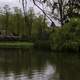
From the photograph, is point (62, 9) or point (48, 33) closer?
point (48, 33)

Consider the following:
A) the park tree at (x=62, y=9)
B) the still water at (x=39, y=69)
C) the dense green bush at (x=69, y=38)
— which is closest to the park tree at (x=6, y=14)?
the park tree at (x=62, y=9)

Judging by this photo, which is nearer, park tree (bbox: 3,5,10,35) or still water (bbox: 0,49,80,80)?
still water (bbox: 0,49,80,80)

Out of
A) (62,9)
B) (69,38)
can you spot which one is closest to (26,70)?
(69,38)

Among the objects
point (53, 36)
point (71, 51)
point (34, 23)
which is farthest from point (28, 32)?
point (71, 51)

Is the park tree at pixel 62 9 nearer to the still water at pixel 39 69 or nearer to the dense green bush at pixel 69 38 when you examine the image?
the dense green bush at pixel 69 38

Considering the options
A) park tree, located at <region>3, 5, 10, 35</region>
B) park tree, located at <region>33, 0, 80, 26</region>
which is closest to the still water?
park tree, located at <region>33, 0, 80, 26</region>

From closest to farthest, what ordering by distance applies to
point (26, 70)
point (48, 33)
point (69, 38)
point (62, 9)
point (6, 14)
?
point (26, 70) < point (69, 38) < point (48, 33) < point (62, 9) < point (6, 14)

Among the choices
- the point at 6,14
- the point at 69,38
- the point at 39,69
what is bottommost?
the point at 39,69

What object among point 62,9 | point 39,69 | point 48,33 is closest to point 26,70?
point 39,69

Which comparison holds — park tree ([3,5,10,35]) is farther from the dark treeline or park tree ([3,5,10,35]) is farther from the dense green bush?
the dense green bush

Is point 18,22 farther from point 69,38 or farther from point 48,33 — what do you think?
point 69,38

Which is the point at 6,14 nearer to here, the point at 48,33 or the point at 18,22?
the point at 18,22

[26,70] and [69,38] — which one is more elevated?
[69,38]

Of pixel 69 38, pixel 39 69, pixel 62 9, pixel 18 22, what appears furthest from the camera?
pixel 18 22
